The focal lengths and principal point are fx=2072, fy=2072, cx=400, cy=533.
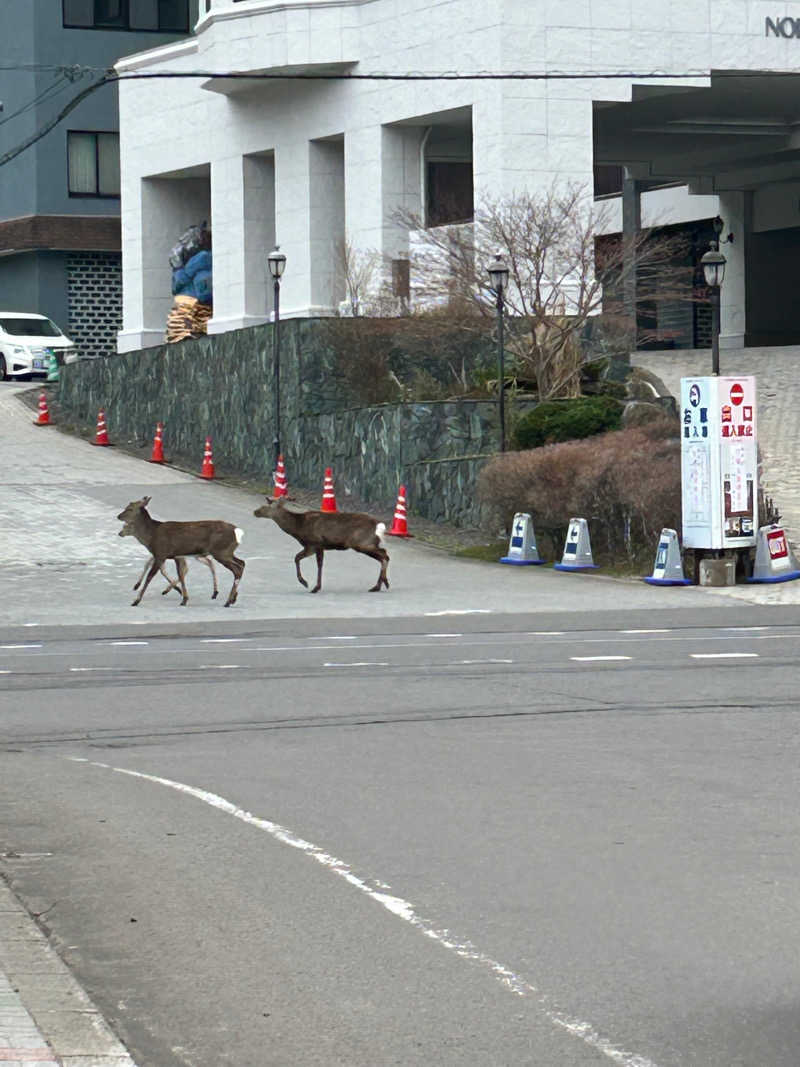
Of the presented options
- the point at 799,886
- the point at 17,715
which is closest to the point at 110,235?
the point at 17,715

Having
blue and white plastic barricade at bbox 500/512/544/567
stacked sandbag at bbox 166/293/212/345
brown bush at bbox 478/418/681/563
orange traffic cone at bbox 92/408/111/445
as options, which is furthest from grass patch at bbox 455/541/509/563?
stacked sandbag at bbox 166/293/212/345

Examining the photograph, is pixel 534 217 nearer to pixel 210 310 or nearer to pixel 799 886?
pixel 210 310

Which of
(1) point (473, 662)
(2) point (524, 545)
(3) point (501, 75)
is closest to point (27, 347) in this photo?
(3) point (501, 75)

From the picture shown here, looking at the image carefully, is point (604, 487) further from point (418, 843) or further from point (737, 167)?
point (737, 167)

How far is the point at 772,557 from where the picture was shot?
25.2 m

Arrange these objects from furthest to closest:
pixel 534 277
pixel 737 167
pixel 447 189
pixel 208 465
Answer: pixel 737 167 < pixel 447 189 < pixel 208 465 < pixel 534 277

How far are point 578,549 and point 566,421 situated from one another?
170 inches

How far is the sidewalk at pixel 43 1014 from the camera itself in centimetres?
597

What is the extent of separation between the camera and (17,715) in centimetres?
Result: 1370

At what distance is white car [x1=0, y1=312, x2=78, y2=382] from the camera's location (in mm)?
56062

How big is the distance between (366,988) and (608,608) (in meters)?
15.8

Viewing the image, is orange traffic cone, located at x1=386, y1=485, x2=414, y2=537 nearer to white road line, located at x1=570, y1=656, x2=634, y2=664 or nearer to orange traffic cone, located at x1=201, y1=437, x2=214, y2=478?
orange traffic cone, located at x1=201, y1=437, x2=214, y2=478

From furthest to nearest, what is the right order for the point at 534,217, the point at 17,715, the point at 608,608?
1. the point at 534,217
2. the point at 608,608
3. the point at 17,715

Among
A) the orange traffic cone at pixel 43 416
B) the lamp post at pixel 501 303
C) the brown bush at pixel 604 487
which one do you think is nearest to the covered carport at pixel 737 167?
the lamp post at pixel 501 303
